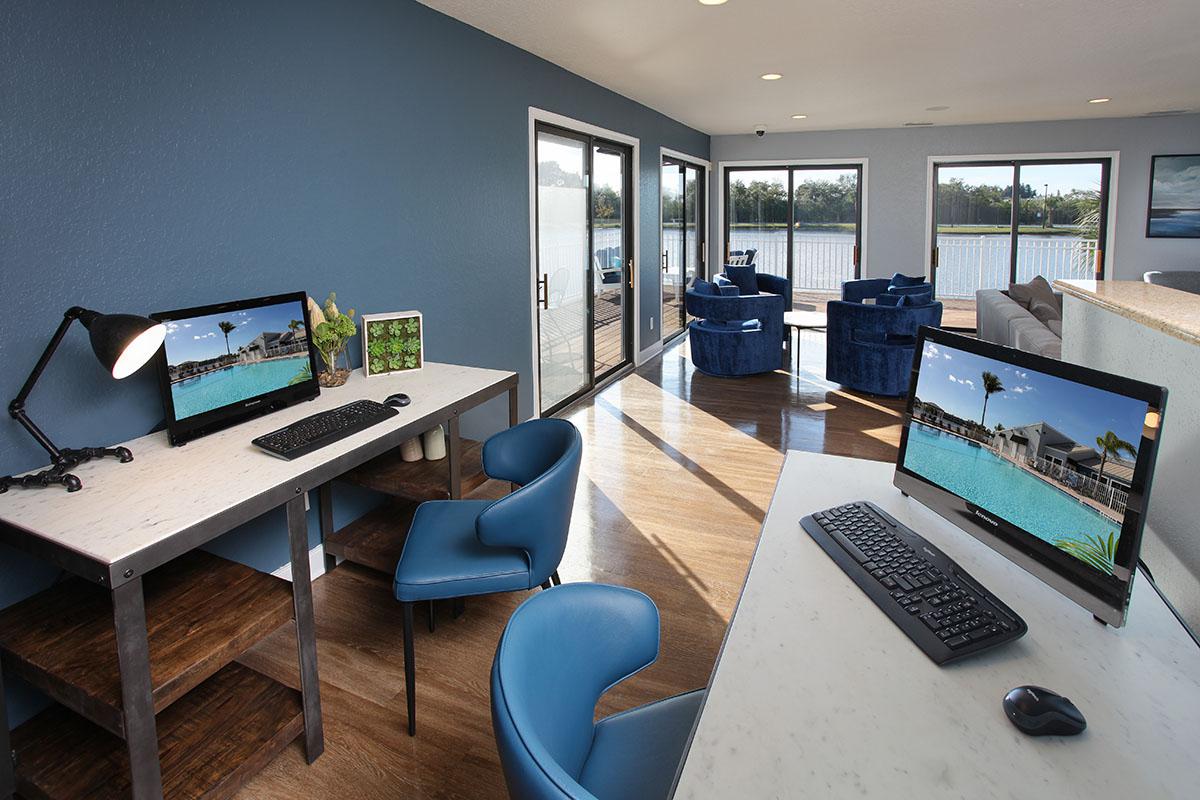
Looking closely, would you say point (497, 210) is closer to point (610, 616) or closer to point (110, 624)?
point (110, 624)

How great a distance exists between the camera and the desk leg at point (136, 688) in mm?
1553

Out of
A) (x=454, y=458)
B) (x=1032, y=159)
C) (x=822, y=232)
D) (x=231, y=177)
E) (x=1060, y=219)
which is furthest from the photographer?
(x=822, y=232)

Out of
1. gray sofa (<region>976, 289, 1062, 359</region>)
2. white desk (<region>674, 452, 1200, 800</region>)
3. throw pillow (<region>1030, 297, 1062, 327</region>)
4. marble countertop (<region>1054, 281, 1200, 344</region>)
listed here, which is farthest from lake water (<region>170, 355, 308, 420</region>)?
throw pillow (<region>1030, 297, 1062, 327</region>)

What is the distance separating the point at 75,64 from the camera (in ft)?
6.98

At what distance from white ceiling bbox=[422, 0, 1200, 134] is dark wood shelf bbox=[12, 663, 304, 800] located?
3093mm

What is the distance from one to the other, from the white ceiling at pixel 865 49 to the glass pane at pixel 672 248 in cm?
102

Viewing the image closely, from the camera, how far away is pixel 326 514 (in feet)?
10.2

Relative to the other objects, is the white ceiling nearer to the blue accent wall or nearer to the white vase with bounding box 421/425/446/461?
the blue accent wall

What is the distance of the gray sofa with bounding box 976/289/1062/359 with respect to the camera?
4.41 metres

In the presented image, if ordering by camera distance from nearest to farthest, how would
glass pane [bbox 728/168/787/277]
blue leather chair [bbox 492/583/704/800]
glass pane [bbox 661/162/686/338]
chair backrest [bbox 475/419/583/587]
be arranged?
1. blue leather chair [bbox 492/583/704/800]
2. chair backrest [bbox 475/419/583/587]
3. glass pane [bbox 661/162/686/338]
4. glass pane [bbox 728/168/787/277]

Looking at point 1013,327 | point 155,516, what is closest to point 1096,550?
point 155,516

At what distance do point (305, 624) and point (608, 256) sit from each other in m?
4.96

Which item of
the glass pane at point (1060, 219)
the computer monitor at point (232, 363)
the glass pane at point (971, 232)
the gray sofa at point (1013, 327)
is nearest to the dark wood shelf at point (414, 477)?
the computer monitor at point (232, 363)

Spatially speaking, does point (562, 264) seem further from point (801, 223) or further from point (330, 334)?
point (801, 223)
